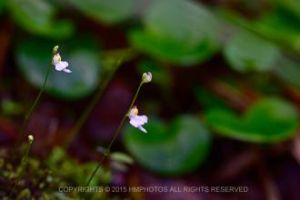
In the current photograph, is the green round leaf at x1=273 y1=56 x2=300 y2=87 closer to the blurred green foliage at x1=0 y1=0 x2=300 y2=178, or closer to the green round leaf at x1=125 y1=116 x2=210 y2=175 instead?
the blurred green foliage at x1=0 y1=0 x2=300 y2=178

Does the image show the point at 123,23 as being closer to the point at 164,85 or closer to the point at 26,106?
the point at 164,85

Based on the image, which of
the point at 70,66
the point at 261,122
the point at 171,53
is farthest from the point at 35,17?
the point at 261,122

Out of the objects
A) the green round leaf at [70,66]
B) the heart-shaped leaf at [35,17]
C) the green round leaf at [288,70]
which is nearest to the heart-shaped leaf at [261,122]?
the green round leaf at [288,70]

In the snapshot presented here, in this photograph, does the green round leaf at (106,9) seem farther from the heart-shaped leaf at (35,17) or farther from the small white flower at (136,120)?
the small white flower at (136,120)

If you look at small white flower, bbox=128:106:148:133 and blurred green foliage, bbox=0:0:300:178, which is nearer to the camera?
small white flower, bbox=128:106:148:133

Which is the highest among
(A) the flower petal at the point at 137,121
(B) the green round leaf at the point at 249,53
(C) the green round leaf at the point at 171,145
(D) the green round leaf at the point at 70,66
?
(B) the green round leaf at the point at 249,53

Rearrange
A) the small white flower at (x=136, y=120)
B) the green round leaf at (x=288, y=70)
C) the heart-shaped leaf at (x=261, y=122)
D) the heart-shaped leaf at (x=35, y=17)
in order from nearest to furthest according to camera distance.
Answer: the small white flower at (x=136, y=120) < the heart-shaped leaf at (x=261, y=122) < the heart-shaped leaf at (x=35, y=17) < the green round leaf at (x=288, y=70)

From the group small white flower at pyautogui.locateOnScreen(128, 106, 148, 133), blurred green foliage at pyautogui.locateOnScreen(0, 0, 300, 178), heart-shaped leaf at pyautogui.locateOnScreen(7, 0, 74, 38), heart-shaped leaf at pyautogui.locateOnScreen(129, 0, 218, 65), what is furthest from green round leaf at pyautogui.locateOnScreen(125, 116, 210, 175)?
small white flower at pyautogui.locateOnScreen(128, 106, 148, 133)
